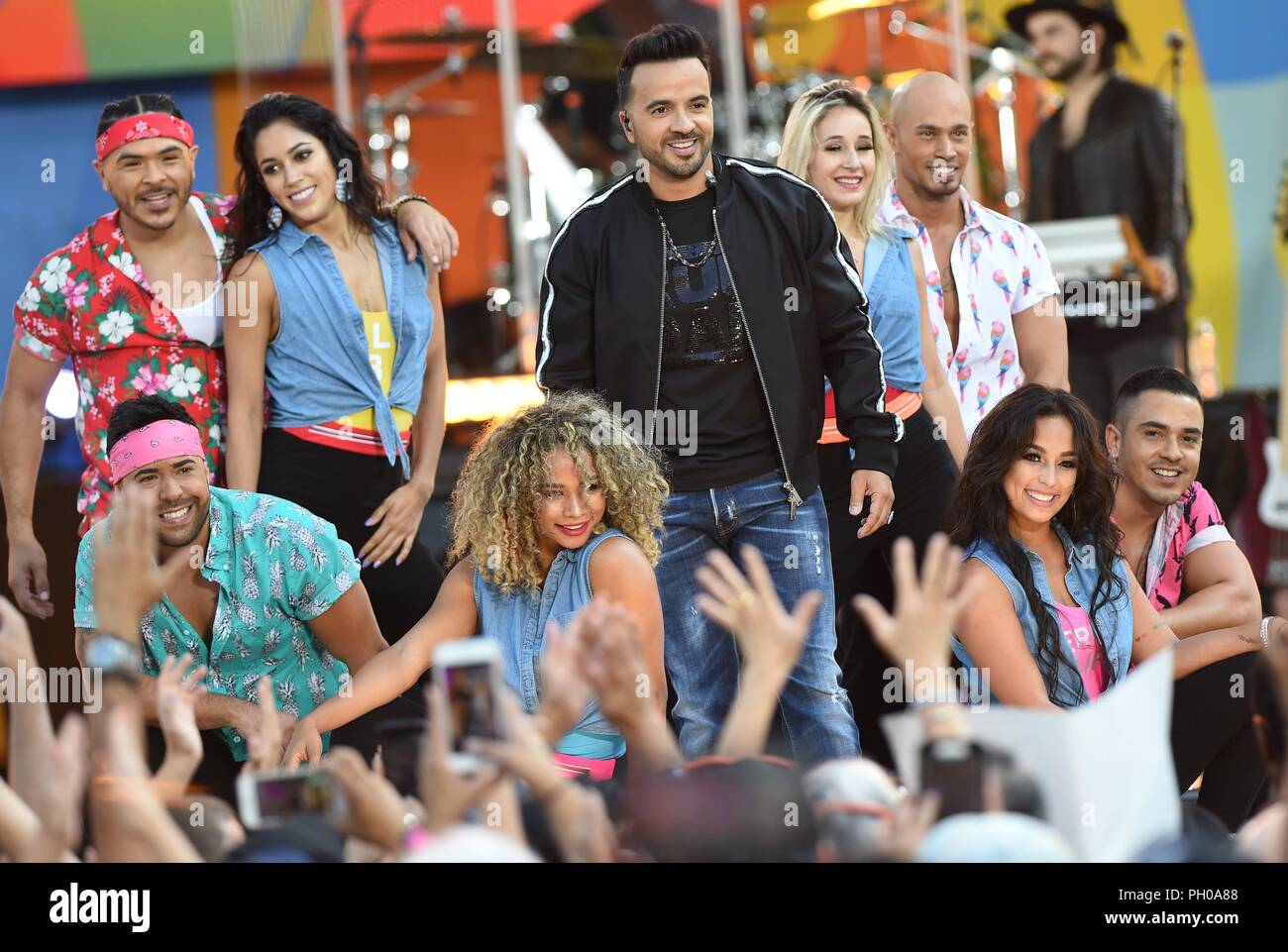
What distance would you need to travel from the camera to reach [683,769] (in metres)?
2.12

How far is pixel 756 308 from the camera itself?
313 centimetres

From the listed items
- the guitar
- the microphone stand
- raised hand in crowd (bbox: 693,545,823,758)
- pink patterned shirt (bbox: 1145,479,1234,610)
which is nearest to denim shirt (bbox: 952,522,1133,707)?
pink patterned shirt (bbox: 1145,479,1234,610)

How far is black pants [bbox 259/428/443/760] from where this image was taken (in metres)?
3.50

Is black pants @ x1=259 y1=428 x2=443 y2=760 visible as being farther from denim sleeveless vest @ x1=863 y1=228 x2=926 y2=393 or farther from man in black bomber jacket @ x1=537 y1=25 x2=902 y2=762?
denim sleeveless vest @ x1=863 y1=228 x2=926 y2=393

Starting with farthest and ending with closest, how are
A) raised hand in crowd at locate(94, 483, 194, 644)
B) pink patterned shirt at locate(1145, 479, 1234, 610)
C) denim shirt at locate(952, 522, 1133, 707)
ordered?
pink patterned shirt at locate(1145, 479, 1234, 610) < denim shirt at locate(952, 522, 1133, 707) < raised hand in crowd at locate(94, 483, 194, 644)

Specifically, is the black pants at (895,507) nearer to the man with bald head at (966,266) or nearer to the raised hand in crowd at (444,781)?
the man with bald head at (966,266)

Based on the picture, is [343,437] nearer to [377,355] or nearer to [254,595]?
[377,355]

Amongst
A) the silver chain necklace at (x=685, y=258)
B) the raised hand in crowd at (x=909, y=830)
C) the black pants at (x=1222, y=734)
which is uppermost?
the silver chain necklace at (x=685, y=258)

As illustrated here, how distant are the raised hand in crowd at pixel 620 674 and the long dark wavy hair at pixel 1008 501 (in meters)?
0.94

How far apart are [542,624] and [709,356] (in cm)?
67

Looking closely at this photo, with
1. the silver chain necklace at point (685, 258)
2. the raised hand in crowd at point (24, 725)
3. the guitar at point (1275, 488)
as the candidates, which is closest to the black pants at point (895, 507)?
the silver chain necklace at point (685, 258)

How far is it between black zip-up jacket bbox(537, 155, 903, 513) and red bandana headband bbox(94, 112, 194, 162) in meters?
0.94

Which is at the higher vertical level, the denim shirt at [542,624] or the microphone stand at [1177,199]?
the microphone stand at [1177,199]

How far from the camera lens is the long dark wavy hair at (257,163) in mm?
3500
